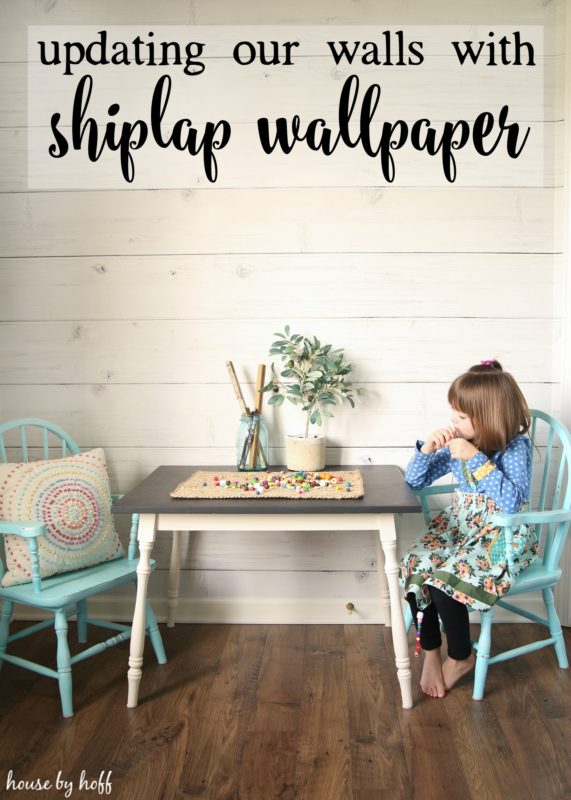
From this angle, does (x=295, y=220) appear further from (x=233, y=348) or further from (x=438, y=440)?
(x=438, y=440)

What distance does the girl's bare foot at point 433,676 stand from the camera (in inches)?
89.0

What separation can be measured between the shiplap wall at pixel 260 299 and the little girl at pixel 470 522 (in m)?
0.41

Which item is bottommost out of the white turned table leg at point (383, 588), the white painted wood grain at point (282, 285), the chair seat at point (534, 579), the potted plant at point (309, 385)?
the white turned table leg at point (383, 588)

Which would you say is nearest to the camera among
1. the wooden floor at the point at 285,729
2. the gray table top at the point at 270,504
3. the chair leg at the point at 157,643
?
the wooden floor at the point at 285,729

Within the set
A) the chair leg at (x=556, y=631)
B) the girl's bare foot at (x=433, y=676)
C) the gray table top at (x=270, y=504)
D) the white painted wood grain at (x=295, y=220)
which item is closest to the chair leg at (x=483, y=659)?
the girl's bare foot at (x=433, y=676)

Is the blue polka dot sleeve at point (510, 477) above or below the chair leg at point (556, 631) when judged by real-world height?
above

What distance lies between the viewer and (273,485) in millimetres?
2398

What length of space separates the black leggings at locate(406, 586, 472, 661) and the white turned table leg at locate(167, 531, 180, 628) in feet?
3.01

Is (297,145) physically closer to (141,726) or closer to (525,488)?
(525,488)

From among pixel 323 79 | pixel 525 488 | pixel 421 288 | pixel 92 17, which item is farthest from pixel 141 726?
pixel 92 17

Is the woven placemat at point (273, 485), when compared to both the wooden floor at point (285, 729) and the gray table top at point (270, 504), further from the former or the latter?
the wooden floor at point (285, 729)

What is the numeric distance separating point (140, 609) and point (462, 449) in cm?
107

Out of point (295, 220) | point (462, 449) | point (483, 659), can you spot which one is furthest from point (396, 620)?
point (295, 220)

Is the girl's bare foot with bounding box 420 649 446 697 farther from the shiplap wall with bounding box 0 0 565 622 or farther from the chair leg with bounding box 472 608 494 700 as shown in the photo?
the shiplap wall with bounding box 0 0 565 622
